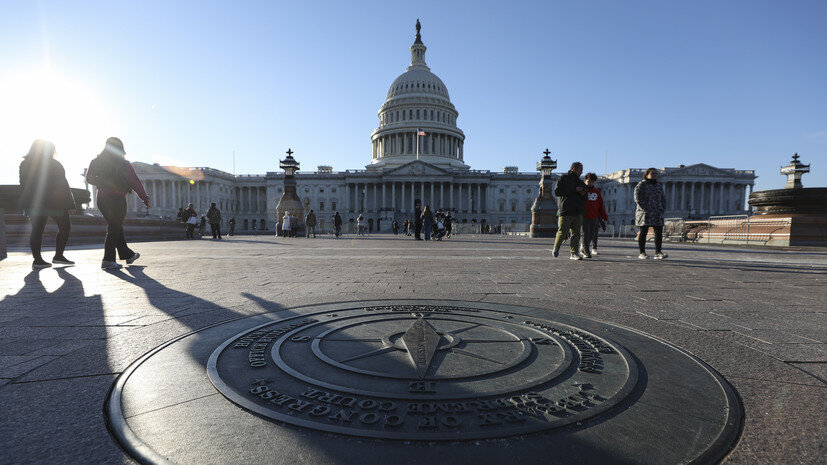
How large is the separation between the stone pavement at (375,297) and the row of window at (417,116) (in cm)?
7797

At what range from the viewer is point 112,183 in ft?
20.0

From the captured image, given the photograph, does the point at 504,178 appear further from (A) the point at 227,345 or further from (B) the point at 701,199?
(A) the point at 227,345

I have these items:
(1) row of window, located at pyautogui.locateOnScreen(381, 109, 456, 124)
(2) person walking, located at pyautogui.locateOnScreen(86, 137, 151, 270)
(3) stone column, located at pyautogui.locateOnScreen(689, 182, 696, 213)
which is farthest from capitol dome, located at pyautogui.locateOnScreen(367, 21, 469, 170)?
(2) person walking, located at pyautogui.locateOnScreen(86, 137, 151, 270)

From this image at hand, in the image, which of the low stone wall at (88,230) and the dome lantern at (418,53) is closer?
the low stone wall at (88,230)

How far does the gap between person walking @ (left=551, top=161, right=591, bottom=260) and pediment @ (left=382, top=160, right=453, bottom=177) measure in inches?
2620

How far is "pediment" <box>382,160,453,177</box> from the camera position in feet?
242

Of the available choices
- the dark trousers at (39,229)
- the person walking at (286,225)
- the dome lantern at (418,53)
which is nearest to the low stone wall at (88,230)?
the dark trousers at (39,229)

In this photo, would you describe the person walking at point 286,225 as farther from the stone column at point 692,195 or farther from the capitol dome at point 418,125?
the stone column at point 692,195

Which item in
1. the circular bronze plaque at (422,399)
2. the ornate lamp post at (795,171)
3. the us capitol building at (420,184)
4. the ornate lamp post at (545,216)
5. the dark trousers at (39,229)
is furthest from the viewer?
the us capitol building at (420,184)

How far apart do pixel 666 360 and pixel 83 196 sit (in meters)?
15.7

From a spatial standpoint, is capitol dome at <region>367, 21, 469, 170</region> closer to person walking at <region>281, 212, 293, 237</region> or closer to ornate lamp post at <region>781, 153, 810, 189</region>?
person walking at <region>281, 212, 293, 237</region>

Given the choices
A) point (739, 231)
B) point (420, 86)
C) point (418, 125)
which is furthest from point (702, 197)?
point (739, 231)

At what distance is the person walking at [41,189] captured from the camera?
20.2 feet

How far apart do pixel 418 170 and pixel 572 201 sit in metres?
67.5
